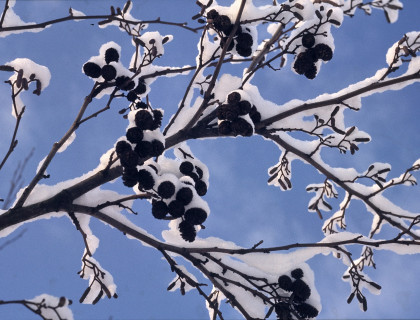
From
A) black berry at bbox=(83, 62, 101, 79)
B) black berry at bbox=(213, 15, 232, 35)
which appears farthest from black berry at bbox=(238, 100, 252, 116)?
black berry at bbox=(83, 62, 101, 79)

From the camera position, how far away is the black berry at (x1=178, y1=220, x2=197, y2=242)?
3.22 m

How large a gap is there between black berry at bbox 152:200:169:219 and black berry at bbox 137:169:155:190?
0.14 metres

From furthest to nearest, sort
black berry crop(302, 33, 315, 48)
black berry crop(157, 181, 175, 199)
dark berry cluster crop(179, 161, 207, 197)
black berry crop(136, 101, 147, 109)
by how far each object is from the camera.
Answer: dark berry cluster crop(179, 161, 207, 197)
black berry crop(136, 101, 147, 109)
black berry crop(302, 33, 315, 48)
black berry crop(157, 181, 175, 199)

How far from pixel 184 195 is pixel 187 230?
311 millimetres

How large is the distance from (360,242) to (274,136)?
1268 mm

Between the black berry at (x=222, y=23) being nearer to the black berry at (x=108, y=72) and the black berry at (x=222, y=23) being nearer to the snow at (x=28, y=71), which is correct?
the black berry at (x=108, y=72)

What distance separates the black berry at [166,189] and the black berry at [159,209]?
0.30 feet

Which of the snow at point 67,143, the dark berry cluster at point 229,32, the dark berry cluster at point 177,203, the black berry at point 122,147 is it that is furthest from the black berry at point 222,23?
the snow at point 67,143

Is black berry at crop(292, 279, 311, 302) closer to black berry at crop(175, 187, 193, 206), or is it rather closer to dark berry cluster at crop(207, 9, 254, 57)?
black berry at crop(175, 187, 193, 206)

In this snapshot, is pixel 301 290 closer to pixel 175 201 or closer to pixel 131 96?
pixel 175 201

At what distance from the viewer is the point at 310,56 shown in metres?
3.35

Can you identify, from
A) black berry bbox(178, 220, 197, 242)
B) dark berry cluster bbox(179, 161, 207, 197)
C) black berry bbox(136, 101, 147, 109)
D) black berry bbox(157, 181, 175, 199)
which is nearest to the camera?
black berry bbox(157, 181, 175, 199)

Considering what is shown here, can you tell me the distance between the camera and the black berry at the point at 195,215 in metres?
3.11

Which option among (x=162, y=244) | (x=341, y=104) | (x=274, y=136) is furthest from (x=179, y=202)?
(x=341, y=104)
